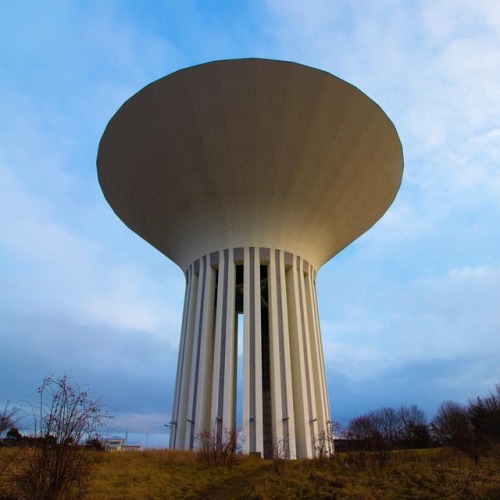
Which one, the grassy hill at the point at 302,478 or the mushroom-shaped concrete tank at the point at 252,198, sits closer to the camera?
the grassy hill at the point at 302,478

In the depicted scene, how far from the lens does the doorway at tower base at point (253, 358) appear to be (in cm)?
1502

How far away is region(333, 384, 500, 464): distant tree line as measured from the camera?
10.9 m

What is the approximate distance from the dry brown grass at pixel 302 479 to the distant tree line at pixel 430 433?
479mm

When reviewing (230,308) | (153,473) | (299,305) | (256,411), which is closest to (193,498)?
(153,473)

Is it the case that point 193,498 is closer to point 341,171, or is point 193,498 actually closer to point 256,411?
point 256,411

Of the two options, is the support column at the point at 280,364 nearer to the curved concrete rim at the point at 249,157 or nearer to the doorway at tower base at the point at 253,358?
the doorway at tower base at the point at 253,358

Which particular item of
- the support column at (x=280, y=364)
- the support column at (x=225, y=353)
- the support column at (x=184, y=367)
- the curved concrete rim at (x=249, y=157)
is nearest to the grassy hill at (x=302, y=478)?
the support column at (x=280, y=364)

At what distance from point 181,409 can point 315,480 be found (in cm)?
897

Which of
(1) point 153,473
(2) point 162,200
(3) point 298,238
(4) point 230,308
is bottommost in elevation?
(1) point 153,473

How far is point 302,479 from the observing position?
8.51 metres

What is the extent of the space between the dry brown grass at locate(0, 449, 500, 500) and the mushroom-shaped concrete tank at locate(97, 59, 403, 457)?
404cm

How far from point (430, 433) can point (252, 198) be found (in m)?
30.3

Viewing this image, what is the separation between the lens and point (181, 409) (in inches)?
640

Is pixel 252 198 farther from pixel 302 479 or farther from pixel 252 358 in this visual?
pixel 302 479
